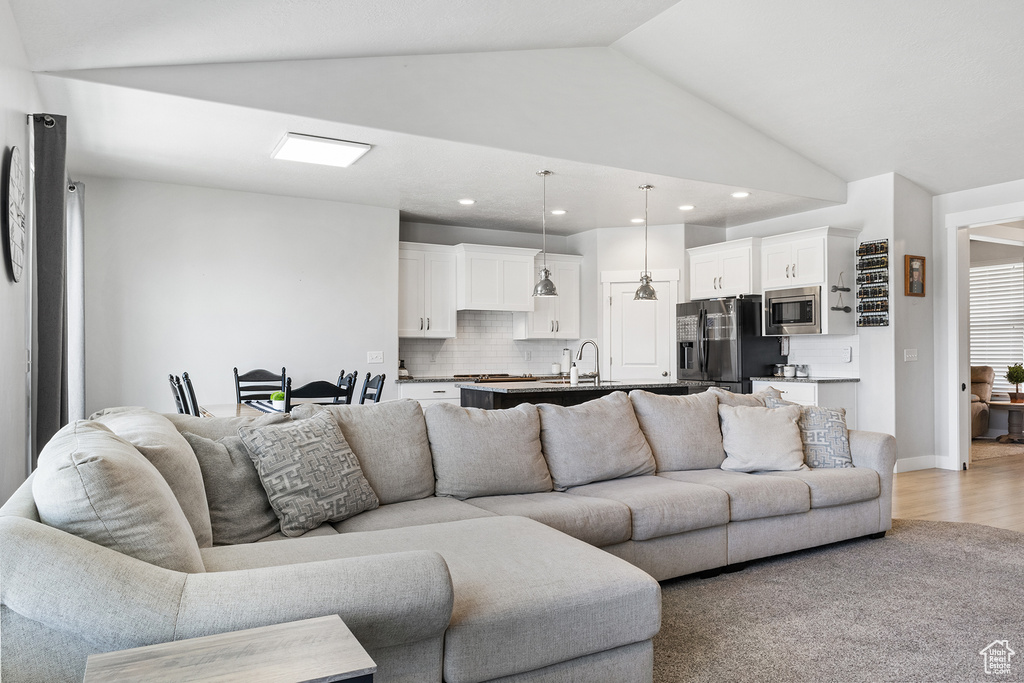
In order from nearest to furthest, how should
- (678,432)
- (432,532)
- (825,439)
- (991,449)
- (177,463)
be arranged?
(177,463), (432,532), (678,432), (825,439), (991,449)

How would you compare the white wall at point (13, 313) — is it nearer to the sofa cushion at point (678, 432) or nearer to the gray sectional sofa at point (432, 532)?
the gray sectional sofa at point (432, 532)

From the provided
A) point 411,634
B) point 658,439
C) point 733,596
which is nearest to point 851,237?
point 658,439

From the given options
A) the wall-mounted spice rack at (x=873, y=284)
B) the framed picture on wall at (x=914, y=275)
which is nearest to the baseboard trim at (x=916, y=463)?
the wall-mounted spice rack at (x=873, y=284)

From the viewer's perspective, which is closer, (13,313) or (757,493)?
(13,313)

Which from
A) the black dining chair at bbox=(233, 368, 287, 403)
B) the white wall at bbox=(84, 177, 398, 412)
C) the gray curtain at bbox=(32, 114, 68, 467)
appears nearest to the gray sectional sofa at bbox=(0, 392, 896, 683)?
the gray curtain at bbox=(32, 114, 68, 467)

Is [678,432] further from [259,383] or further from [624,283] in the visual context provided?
[624,283]

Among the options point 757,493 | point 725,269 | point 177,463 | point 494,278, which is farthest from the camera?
point 494,278

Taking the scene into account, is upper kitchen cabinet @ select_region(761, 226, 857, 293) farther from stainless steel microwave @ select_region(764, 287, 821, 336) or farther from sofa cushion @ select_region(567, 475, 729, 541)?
sofa cushion @ select_region(567, 475, 729, 541)

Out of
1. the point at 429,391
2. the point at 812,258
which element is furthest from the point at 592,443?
the point at 812,258

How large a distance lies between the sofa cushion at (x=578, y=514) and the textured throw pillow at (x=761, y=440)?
3.83 feet

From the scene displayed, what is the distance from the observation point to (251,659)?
1220mm

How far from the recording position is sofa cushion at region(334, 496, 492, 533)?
2707 mm

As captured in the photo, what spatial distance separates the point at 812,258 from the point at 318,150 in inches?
177

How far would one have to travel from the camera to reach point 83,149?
4812 millimetres
